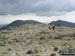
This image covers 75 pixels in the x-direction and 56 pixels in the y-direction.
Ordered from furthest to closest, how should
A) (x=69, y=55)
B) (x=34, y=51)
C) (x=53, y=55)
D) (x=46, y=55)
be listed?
(x=34, y=51) → (x=46, y=55) → (x=53, y=55) → (x=69, y=55)

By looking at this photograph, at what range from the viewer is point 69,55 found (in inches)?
960

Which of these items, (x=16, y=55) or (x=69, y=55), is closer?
(x=69, y=55)

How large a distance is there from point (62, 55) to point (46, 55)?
7.76 metres

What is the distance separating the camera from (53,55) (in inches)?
1188

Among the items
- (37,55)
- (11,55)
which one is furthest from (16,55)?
(37,55)

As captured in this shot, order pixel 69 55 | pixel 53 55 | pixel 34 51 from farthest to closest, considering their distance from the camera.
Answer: pixel 34 51, pixel 53 55, pixel 69 55

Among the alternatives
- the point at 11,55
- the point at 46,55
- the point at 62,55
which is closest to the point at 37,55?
the point at 46,55

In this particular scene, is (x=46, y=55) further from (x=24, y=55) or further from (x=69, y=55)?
(x=69, y=55)

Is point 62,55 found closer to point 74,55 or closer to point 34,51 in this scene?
point 74,55

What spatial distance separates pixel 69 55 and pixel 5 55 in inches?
448

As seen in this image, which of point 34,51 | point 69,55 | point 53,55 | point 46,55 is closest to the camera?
point 69,55

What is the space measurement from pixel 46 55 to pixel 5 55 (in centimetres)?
669

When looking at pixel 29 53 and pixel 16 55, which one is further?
pixel 29 53

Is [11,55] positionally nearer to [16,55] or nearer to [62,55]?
[16,55]
